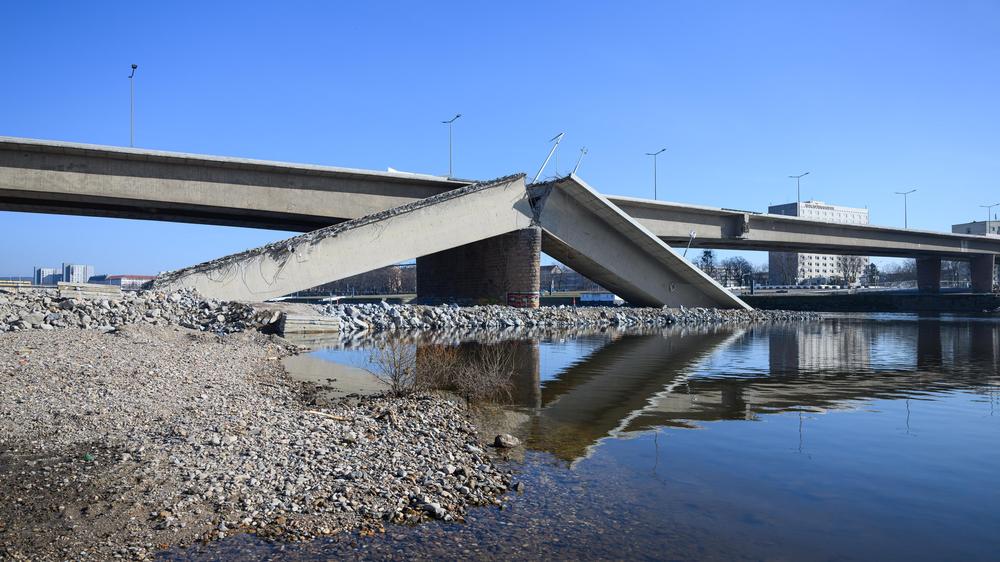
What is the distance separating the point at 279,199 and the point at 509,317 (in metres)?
13.1

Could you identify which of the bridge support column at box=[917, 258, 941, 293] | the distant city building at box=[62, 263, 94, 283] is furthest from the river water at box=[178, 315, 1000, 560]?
the distant city building at box=[62, 263, 94, 283]

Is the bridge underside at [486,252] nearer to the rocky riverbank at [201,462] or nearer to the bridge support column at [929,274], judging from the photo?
the rocky riverbank at [201,462]

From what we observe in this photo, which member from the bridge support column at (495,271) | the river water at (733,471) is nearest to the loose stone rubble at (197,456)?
the river water at (733,471)

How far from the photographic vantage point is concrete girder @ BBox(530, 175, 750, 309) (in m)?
38.1

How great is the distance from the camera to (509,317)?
35281mm

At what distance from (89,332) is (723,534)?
56.8 ft

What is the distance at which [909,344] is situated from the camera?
90.2 ft

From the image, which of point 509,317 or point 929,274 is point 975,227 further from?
point 509,317

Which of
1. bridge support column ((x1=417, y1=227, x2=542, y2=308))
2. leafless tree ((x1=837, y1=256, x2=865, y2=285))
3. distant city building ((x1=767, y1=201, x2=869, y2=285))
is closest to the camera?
bridge support column ((x1=417, y1=227, x2=542, y2=308))

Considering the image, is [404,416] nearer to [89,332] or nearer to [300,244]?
[89,332]

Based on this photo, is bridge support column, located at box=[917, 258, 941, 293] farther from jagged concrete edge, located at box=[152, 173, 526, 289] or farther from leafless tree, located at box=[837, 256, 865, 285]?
jagged concrete edge, located at box=[152, 173, 526, 289]

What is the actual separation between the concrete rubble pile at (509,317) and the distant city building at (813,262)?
92893 millimetres

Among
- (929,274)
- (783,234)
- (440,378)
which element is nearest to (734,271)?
(929,274)

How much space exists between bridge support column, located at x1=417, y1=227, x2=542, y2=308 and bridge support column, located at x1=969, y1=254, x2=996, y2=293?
61706mm
